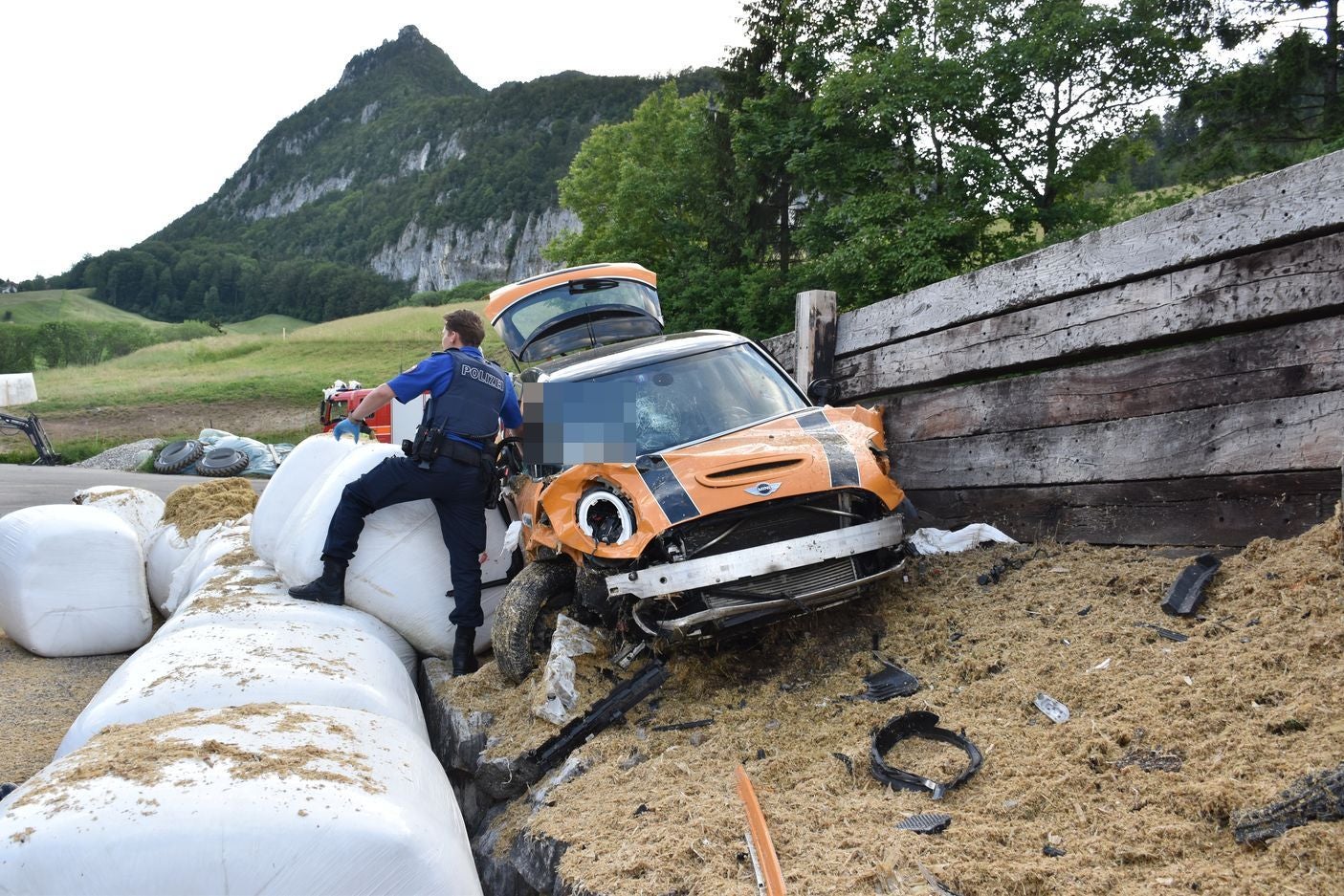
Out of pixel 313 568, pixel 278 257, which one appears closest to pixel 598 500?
pixel 313 568

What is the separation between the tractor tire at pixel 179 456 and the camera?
72.7ft

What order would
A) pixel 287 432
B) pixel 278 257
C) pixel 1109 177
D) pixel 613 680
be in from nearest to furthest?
1. pixel 613 680
2. pixel 1109 177
3. pixel 287 432
4. pixel 278 257

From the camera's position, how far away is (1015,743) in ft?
10.4

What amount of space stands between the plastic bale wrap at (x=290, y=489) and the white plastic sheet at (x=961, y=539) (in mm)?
3695

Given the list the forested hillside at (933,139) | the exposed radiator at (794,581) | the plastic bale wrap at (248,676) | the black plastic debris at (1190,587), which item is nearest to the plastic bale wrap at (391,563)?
the plastic bale wrap at (248,676)

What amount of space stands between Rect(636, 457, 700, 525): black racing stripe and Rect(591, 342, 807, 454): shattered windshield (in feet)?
1.09

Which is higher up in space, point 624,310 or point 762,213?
point 762,213

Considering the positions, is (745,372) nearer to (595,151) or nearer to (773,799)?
(773,799)

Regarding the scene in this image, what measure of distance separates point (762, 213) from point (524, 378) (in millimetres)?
20574

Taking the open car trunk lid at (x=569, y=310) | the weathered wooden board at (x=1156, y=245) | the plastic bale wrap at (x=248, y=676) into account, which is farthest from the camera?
the open car trunk lid at (x=569, y=310)

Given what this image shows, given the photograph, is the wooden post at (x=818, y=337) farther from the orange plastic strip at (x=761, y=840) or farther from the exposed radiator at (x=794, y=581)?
the orange plastic strip at (x=761, y=840)

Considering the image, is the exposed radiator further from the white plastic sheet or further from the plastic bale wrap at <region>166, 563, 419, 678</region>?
the plastic bale wrap at <region>166, 563, 419, 678</region>

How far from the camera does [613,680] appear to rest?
4531mm

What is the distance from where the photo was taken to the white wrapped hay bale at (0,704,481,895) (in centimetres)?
232
